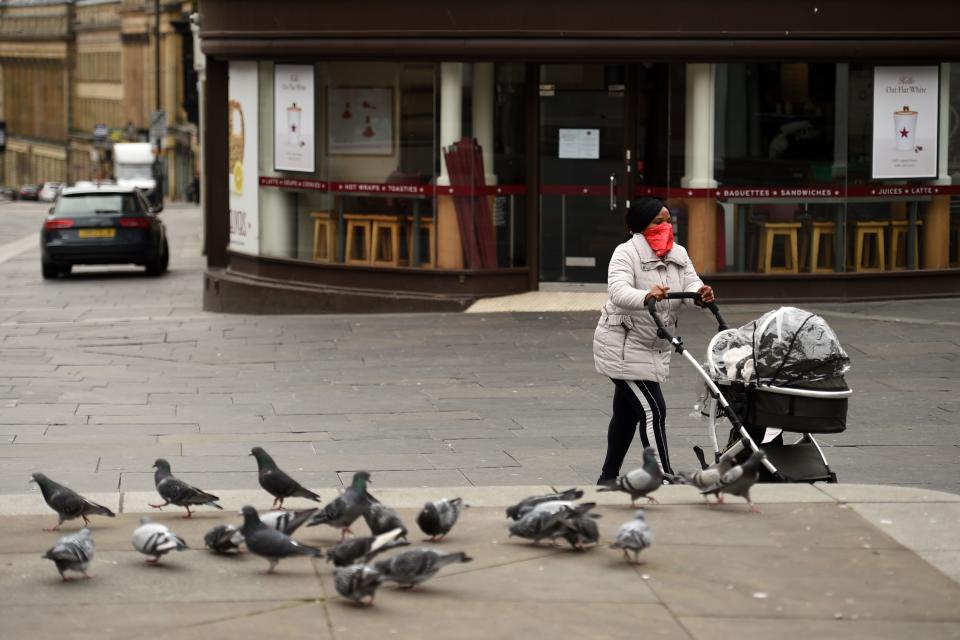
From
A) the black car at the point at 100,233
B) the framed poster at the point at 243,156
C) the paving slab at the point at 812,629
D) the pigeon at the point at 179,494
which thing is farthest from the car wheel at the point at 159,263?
the paving slab at the point at 812,629

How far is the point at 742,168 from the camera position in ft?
61.0

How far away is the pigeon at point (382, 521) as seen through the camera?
7.51 metres

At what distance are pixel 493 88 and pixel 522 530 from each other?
11.8 m

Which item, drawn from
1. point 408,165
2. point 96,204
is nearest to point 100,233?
point 96,204

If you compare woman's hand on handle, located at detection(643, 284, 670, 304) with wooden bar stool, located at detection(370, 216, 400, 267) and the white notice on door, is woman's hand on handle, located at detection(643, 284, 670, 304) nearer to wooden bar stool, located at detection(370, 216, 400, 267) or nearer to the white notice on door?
the white notice on door

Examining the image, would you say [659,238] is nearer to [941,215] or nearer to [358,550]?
[358,550]

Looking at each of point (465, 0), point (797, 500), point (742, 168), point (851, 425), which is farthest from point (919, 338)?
point (797, 500)

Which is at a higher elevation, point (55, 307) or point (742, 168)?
point (742, 168)

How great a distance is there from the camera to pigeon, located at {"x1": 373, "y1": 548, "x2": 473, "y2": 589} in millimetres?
6918

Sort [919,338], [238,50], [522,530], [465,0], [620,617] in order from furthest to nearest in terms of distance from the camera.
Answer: [238,50] < [465,0] < [919,338] < [522,530] < [620,617]

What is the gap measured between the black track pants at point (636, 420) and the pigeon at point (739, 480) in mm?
890

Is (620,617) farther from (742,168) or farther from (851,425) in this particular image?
(742,168)

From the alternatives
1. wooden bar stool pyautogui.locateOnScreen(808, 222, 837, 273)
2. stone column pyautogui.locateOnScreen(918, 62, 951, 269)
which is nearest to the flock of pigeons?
wooden bar stool pyautogui.locateOnScreen(808, 222, 837, 273)

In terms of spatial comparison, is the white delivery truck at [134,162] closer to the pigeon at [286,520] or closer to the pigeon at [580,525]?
the pigeon at [286,520]
